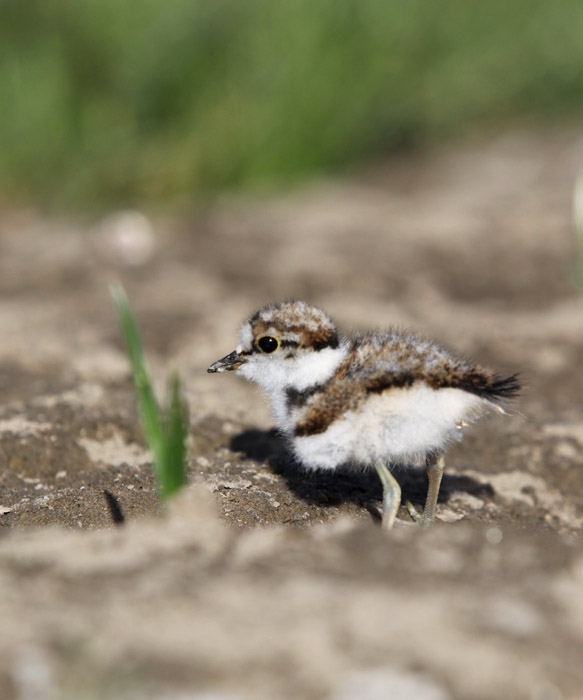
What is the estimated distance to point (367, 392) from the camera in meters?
2.55

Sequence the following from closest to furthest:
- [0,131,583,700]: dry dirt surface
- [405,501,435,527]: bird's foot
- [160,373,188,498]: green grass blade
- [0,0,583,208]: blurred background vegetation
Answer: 1. [0,131,583,700]: dry dirt surface
2. [160,373,188,498]: green grass blade
3. [405,501,435,527]: bird's foot
4. [0,0,583,208]: blurred background vegetation

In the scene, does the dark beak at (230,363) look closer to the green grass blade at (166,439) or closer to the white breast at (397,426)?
the white breast at (397,426)

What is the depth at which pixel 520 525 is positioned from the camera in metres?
2.89

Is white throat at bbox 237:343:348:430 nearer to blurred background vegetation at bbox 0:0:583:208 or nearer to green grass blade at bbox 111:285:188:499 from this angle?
green grass blade at bbox 111:285:188:499

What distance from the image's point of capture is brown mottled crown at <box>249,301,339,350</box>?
275 centimetres

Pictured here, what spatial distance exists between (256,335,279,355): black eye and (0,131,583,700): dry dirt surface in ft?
1.43

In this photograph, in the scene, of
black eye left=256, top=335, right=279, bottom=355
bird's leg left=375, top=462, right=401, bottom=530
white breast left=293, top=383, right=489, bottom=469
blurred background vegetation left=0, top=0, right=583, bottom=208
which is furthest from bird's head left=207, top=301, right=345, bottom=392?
blurred background vegetation left=0, top=0, right=583, bottom=208

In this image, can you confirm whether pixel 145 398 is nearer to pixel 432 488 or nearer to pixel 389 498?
pixel 389 498

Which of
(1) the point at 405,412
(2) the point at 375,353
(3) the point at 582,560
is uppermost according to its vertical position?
(2) the point at 375,353

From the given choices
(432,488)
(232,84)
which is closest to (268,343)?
(432,488)

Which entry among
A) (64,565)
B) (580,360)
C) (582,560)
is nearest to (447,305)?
(580,360)

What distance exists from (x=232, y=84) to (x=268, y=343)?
4.91m

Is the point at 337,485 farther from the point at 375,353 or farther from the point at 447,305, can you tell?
the point at 447,305

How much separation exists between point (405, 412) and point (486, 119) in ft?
21.1
